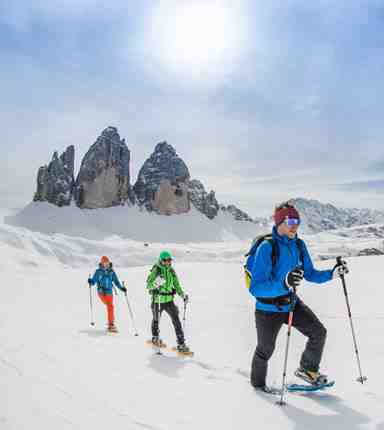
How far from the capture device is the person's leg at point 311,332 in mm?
4867

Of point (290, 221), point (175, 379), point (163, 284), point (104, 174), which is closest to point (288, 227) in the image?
point (290, 221)

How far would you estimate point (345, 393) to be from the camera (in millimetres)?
4961

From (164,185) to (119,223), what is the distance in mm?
25171

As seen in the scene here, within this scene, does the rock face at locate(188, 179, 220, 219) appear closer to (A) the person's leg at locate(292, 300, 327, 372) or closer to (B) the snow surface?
(B) the snow surface

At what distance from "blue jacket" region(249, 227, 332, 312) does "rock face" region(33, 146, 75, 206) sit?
124 m

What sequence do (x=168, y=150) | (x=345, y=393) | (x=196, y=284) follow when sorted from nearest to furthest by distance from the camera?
(x=345, y=393)
(x=196, y=284)
(x=168, y=150)

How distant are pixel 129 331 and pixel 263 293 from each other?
27.9 ft

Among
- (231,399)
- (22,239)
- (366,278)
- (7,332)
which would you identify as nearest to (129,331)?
(7,332)

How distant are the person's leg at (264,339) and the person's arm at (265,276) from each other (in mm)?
387

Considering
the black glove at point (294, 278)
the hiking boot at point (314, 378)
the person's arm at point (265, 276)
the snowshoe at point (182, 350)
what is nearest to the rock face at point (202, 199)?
the snowshoe at point (182, 350)

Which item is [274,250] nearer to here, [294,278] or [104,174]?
[294,278]

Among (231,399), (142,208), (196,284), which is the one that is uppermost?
(142,208)

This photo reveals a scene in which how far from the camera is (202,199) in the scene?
148 metres

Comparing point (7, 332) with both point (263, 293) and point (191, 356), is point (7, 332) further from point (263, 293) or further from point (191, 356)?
point (263, 293)
